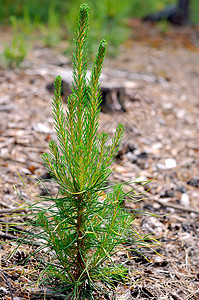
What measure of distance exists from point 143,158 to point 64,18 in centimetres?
588

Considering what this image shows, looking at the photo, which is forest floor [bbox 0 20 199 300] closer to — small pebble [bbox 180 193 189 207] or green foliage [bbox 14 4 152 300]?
small pebble [bbox 180 193 189 207]

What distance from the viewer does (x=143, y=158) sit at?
2.92 meters

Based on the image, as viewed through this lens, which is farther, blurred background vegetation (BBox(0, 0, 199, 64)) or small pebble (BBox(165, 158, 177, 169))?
blurred background vegetation (BBox(0, 0, 199, 64))

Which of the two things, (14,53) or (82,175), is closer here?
(82,175)

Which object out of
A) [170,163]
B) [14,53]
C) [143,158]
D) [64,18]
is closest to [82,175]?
[143,158]

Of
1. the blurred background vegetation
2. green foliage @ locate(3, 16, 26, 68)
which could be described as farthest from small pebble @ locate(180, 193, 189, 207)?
green foliage @ locate(3, 16, 26, 68)

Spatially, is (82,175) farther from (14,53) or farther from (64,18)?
(64,18)

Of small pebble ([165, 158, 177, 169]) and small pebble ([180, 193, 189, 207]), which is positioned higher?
small pebble ([165, 158, 177, 169])

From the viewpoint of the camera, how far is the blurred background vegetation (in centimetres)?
460

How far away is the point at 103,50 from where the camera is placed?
1.09m

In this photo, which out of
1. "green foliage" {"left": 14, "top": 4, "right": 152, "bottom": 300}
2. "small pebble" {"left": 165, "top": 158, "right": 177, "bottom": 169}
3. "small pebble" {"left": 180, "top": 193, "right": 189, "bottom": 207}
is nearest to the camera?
"green foliage" {"left": 14, "top": 4, "right": 152, "bottom": 300}

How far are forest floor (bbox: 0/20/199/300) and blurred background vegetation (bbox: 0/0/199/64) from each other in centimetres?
43

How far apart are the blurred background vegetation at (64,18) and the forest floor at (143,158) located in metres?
0.43

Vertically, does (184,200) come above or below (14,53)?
below
